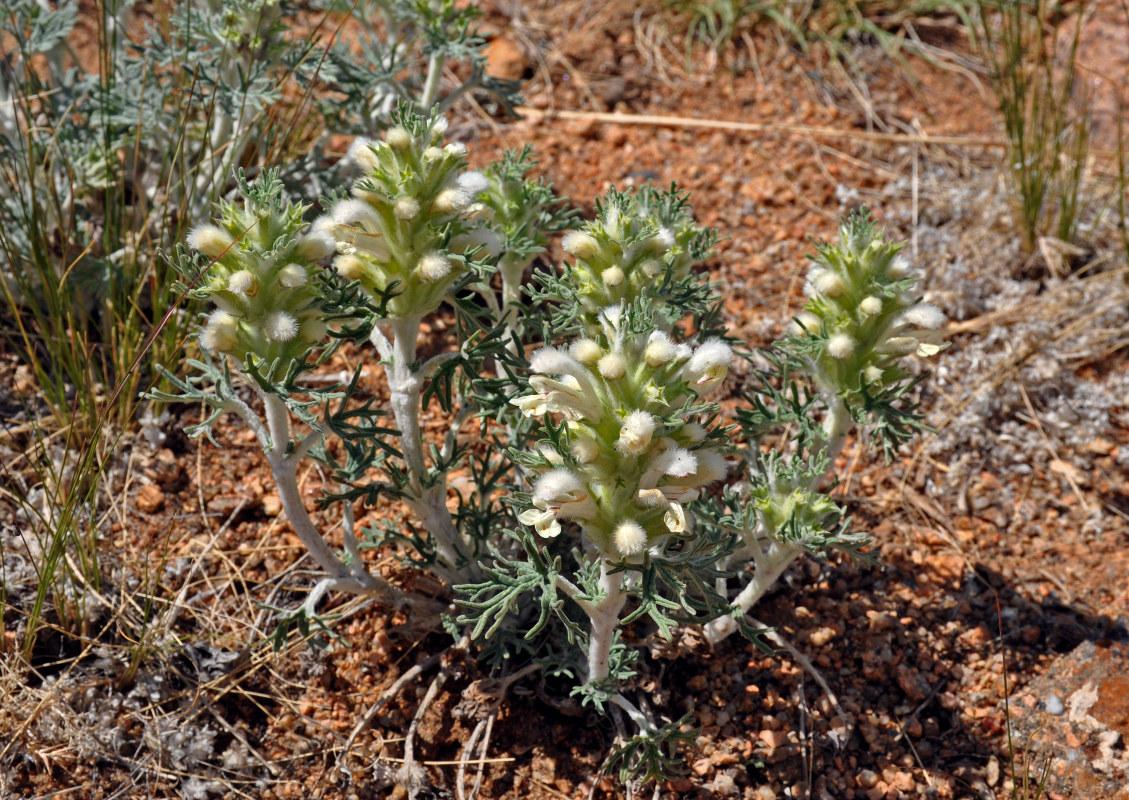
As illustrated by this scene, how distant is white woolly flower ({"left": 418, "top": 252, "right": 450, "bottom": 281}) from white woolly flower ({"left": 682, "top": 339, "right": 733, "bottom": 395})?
2.31 feet

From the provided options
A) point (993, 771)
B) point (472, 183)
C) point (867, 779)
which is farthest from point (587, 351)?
point (993, 771)

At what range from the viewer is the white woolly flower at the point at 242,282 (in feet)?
8.21

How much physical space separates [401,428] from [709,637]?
4.49 feet

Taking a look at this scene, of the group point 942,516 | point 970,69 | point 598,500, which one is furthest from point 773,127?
point 598,500

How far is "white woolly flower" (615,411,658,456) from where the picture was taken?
2.32m

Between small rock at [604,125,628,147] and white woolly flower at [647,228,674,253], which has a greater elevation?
white woolly flower at [647,228,674,253]

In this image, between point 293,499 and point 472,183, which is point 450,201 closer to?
point 472,183

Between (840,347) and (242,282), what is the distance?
1.75 metres

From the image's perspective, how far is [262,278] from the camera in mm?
2582

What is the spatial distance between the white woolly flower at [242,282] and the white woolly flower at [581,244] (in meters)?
0.89

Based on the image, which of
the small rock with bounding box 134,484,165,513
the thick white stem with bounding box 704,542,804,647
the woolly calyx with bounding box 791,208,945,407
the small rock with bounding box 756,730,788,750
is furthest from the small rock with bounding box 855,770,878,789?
the small rock with bounding box 134,484,165,513

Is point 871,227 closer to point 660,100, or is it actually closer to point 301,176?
point 301,176

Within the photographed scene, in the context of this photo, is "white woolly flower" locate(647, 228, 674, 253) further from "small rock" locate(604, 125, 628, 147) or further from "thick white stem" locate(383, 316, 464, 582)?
"small rock" locate(604, 125, 628, 147)

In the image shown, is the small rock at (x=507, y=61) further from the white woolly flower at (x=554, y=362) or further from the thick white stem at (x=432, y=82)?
the white woolly flower at (x=554, y=362)
